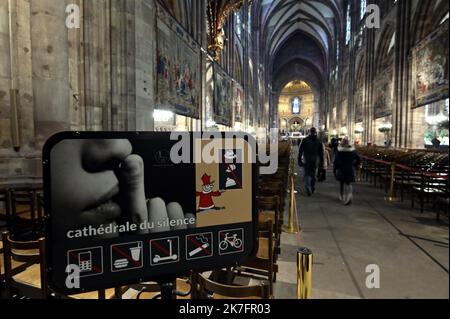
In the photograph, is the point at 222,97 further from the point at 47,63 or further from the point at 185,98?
the point at 47,63

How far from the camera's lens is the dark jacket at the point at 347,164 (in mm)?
7293

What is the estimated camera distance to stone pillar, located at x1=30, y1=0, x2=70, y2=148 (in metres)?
5.63

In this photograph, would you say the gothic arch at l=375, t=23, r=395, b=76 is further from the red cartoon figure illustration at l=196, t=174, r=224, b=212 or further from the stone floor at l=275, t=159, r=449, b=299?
the red cartoon figure illustration at l=196, t=174, r=224, b=212

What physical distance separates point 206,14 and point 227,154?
17292 mm

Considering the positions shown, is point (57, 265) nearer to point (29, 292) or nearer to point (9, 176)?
point (29, 292)

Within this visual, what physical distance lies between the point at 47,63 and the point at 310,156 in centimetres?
678

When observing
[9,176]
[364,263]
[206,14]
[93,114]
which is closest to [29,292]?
[364,263]

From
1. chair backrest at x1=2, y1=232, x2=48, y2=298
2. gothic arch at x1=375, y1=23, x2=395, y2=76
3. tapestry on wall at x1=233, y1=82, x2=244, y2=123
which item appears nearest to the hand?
chair backrest at x1=2, y1=232, x2=48, y2=298

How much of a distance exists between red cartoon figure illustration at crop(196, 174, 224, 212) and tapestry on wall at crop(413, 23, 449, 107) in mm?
15724

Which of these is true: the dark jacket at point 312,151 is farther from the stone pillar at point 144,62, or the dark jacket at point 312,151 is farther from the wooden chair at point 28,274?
the wooden chair at point 28,274

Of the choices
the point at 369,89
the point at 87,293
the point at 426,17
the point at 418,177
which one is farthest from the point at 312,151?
the point at 369,89

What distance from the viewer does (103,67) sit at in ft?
24.6

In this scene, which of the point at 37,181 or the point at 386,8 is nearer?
the point at 37,181

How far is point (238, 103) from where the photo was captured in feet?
85.8
